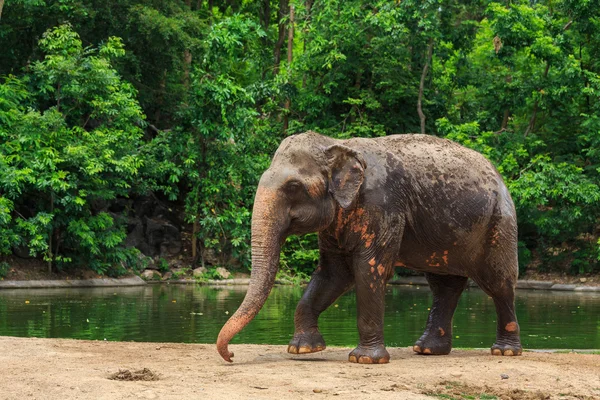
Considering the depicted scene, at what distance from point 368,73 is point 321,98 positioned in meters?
2.14

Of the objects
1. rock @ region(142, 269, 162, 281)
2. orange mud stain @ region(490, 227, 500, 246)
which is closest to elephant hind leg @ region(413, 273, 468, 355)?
orange mud stain @ region(490, 227, 500, 246)

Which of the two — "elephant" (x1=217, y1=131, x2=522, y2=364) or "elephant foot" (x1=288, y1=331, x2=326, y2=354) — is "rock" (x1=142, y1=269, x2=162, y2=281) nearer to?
"elephant" (x1=217, y1=131, x2=522, y2=364)

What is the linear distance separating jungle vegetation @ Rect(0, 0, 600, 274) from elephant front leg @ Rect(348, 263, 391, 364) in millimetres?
14412

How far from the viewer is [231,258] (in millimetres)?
28500

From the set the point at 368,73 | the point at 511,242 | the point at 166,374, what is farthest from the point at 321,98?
the point at 166,374

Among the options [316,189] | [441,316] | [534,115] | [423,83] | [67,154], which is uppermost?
[423,83]

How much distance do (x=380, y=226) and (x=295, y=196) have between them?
90cm

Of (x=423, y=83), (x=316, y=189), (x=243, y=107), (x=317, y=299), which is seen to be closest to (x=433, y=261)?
(x=317, y=299)

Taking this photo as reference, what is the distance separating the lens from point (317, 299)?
9820 millimetres

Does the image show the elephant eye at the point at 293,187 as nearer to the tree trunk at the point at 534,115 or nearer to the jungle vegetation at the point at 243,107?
the jungle vegetation at the point at 243,107

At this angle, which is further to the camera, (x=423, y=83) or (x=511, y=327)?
(x=423, y=83)

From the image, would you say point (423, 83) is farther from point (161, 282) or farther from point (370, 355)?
point (370, 355)

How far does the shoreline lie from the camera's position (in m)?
23.4

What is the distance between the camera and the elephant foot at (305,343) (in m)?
9.67
